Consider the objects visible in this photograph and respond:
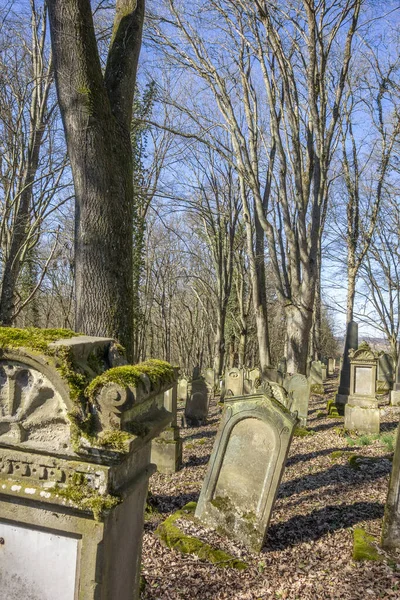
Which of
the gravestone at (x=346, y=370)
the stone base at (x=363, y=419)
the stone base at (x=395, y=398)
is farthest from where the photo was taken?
the stone base at (x=395, y=398)

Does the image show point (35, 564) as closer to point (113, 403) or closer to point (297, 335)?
point (113, 403)

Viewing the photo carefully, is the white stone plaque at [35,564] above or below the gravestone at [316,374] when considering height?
above

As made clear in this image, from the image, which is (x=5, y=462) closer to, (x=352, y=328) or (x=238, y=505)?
(x=238, y=505)

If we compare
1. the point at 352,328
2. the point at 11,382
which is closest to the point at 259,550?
the point at 11,382

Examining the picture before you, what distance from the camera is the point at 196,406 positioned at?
11.9 m

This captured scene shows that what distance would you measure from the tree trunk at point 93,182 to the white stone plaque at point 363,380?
756cm

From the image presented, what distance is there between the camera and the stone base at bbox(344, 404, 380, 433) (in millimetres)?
9766

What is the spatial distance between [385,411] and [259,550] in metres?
8.58

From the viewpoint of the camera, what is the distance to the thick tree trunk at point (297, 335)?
11.2 meters

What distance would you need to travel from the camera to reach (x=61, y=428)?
213 cm

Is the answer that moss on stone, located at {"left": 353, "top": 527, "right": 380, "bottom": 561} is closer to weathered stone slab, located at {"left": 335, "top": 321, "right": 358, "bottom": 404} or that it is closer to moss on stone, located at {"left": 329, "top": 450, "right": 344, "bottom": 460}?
moss on stone, located at {"left": 329, "top": 450, "right": 344, "bottom": 460}

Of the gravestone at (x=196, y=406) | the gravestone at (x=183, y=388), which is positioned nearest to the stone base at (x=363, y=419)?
the gravestone at (x=196, y=406)

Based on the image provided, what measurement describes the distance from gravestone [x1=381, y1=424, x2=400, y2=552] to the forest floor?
0.15 metres

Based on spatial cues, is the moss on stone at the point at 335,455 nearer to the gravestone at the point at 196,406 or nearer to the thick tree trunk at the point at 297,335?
the thick tree trunk at the point at 297,335
